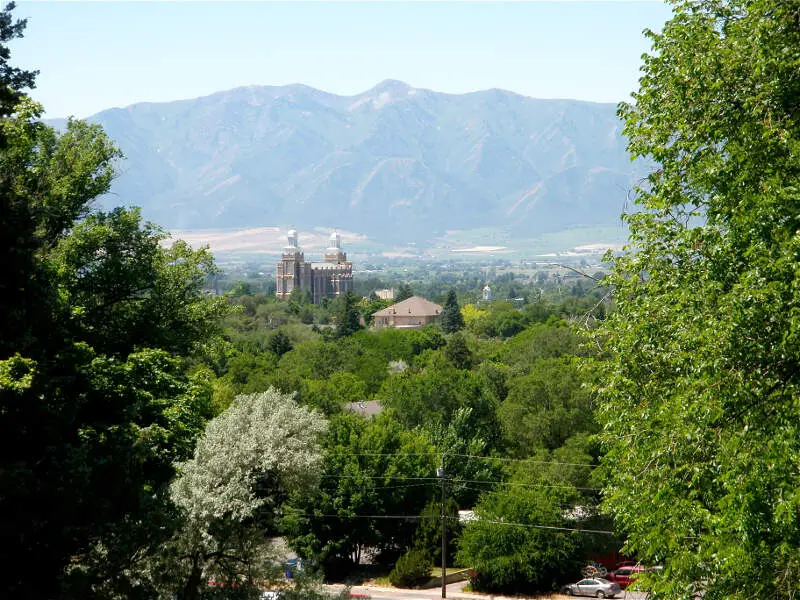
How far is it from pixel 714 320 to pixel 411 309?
15169 centimetres

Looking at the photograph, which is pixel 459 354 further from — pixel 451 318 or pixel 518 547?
pixel 451 318

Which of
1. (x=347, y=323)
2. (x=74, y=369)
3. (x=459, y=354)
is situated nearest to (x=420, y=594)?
(x=74, y=369)

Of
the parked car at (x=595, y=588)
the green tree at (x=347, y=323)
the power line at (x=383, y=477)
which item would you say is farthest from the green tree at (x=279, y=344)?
the parked car at (x=595, y=588)

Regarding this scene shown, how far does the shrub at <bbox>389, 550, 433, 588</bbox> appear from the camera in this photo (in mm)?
33562

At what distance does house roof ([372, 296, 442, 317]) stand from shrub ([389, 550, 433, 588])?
124962 mm

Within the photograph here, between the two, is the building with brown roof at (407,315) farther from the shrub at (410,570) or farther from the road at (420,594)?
the road at (420,594)

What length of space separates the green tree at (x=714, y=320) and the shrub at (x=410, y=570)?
22.1 metres

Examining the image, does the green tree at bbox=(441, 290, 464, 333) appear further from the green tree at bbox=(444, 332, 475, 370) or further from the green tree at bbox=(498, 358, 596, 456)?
the green tree at bbox=(498, 358, 596, 456)

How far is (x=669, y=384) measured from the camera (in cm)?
1173

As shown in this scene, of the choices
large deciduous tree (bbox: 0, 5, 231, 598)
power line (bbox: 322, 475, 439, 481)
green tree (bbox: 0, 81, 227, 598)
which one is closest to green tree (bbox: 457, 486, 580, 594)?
power line (bbox: 322, 475, 439, 481)

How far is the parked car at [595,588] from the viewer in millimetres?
31734

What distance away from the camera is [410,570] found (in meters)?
33.5

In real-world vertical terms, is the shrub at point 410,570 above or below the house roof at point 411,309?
above

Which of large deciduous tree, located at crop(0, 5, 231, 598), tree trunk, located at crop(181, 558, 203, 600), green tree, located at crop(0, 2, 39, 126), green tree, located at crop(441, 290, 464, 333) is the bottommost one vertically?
green tree, located at crop(441, 290, 464, 333)
